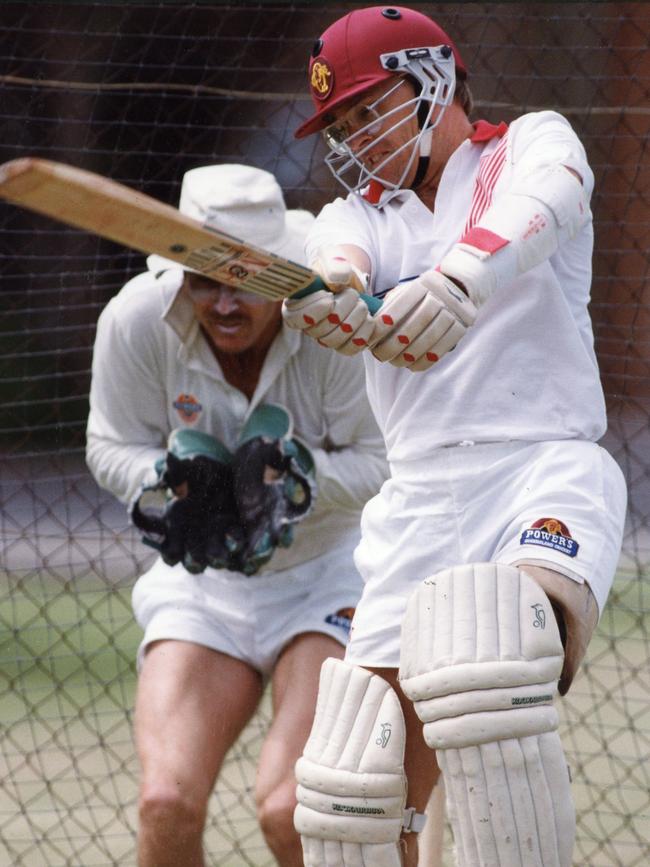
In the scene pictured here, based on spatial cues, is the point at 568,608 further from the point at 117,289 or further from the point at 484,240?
the point at 117,289

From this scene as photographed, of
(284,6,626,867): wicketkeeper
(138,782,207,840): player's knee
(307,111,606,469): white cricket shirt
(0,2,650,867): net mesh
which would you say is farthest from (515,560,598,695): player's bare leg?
(0,2,650,867): net mesh

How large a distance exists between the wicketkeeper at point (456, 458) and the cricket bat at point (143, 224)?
0.06 m


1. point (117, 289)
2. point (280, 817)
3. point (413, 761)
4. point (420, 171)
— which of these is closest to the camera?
point (413, 761)

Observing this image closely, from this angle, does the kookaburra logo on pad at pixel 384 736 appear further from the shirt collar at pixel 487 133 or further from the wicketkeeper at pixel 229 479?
the shirt collar at pixel 487 133

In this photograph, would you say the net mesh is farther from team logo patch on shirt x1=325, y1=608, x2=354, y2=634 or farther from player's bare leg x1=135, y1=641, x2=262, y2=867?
team logo patch on shirt x1=325, y1=608, x2=354, y2=634

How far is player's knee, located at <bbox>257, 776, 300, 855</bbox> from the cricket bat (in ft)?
3.53

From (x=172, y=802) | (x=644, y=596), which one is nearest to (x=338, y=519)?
(x=172, y=802)

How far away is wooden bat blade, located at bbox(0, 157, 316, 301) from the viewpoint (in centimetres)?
192

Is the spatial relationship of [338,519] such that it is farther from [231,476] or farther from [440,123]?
[440,123]

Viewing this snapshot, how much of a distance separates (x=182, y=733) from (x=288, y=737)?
0.21m

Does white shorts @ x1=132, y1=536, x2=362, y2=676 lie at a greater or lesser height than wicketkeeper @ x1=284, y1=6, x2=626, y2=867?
lesser

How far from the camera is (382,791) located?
233 cm

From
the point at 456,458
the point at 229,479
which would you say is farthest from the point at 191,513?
the point at 456,458

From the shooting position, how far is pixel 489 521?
7.83ft
